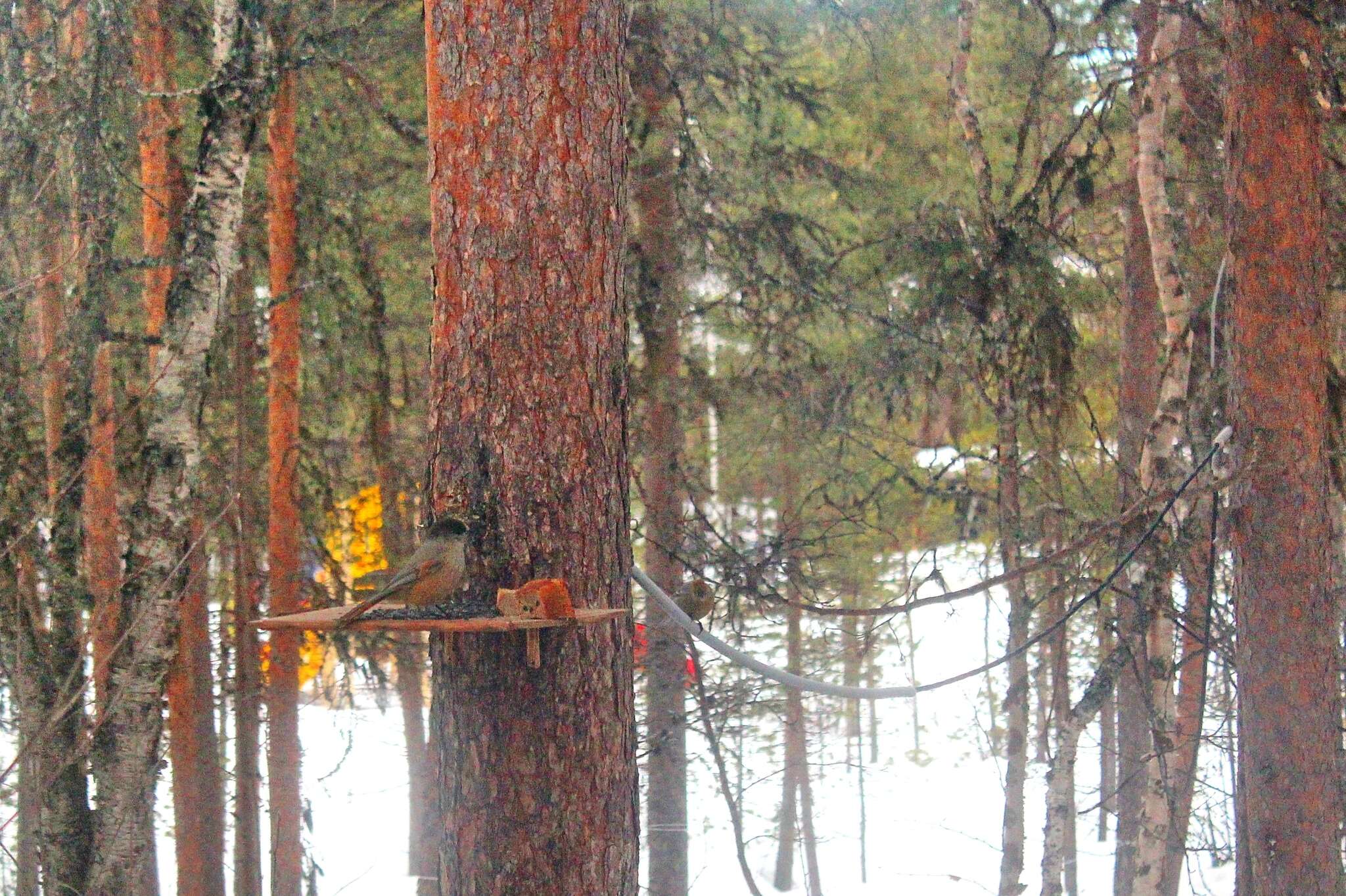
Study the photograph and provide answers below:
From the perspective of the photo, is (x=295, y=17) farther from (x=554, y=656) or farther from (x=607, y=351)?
(x=554, y=656)

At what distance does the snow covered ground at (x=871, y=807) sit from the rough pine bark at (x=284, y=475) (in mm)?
9189

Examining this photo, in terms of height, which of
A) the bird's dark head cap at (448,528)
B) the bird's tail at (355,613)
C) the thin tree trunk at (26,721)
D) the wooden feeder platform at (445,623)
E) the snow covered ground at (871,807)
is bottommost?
the snow covered ground at (871,807)

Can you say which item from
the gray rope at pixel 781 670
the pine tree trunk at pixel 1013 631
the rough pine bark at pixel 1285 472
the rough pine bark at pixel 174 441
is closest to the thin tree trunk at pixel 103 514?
the rough pine bark at pixel 174 441

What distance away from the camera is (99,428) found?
24.9ft

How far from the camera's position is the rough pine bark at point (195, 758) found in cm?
795

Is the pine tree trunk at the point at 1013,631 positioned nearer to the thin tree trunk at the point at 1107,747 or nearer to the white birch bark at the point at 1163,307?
the white birch bark at the point at 1163,307

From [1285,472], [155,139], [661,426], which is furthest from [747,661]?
[661,426]

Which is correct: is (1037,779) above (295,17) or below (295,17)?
below

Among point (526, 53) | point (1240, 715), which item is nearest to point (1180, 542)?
point (1240, 715)

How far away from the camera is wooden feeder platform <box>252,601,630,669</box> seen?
9.52ft

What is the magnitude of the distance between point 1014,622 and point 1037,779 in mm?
15814

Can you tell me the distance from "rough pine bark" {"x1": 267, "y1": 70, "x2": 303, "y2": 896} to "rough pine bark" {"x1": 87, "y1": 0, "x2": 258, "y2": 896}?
8.08 feet

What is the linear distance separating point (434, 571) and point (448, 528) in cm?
14

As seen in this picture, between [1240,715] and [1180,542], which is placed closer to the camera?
[1240,715]
